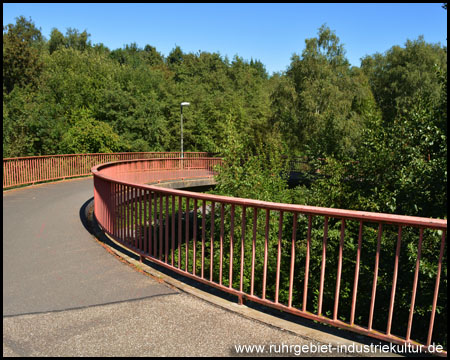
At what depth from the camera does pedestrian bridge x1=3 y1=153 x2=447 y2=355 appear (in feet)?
9.65

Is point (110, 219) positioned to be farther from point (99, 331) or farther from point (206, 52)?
point (206, 52)

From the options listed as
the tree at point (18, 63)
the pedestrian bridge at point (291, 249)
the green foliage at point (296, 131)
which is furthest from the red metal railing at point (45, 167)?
the tree at point (18, 63)

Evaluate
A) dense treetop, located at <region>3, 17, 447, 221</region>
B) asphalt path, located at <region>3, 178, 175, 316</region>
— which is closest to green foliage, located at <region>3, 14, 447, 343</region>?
dense treetop, located at <region>3, 17, 447, 221</region>

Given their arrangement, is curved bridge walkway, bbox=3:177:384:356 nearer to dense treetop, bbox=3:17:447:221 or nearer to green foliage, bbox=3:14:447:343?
green foliage, bbox=3:14:447:343

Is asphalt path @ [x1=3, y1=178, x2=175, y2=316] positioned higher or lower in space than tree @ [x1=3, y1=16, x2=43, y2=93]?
lower

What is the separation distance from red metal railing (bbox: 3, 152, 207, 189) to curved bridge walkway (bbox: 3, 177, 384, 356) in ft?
27.7

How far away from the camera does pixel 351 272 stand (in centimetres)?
917

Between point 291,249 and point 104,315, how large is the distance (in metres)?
1.85

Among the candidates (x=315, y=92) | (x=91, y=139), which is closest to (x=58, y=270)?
(x=91, y=139)

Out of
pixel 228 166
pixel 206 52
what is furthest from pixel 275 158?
pixel 206 52

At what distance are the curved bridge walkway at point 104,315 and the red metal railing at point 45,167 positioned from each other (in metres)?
8.44

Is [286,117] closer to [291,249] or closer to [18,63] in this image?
[18,63]

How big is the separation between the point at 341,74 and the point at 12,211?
1335 inches

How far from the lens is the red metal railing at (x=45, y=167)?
12945 millimetres
